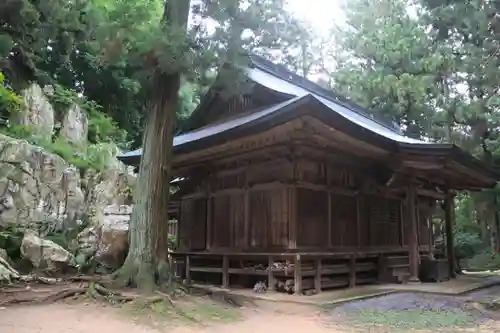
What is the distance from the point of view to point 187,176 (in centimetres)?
1209

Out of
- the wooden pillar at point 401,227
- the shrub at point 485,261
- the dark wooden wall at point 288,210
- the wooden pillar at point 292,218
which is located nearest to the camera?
the wooden pillar at point 292,218

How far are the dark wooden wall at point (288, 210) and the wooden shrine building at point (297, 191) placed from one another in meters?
0.02

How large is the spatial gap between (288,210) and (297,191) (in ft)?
1.47

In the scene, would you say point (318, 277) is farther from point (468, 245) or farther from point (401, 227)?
point (468, 245)

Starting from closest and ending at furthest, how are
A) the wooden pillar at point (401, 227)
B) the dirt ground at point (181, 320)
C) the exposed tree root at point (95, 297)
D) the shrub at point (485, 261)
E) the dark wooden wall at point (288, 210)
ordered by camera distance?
the dirt ground at point (181, 320)
the exposed tree root at point (95, 297)
the dark wooden wall at point (288, 210)
the wooden pillar at point (401, 227)
the shrub at point (485, 261)

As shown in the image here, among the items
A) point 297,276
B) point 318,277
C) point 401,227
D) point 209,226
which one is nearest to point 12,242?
point 209,226

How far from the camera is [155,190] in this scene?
7.88 meters

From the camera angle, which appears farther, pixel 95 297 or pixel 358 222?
pixel 358 222

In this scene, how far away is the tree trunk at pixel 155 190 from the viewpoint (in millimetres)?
7461

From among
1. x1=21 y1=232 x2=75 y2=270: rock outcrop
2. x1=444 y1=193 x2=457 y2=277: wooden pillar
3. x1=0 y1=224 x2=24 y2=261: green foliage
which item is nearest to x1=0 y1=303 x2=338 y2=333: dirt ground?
x1=21 y1=232 x2=75 y2=270: rock outcrop

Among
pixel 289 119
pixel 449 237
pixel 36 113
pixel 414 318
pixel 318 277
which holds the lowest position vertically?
pixel 414 318

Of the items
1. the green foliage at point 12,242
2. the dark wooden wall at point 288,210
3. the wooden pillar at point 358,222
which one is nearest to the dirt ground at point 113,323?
the dark wooden wall at point 288,210

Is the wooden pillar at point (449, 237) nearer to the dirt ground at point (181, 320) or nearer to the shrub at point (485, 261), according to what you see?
the dirt ground at point (181, 320)

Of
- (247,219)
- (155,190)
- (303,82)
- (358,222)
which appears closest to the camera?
(155,190)
